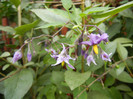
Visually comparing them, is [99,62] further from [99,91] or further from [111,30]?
[111,30]

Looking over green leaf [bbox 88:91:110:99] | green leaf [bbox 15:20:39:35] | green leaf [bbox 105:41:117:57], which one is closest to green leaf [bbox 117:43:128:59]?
green leaf [bbox 105:41:117:57]

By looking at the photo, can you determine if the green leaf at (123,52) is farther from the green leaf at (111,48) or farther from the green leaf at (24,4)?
the green leaf at (24,4)

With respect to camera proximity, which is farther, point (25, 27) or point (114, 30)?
point (114, 30)

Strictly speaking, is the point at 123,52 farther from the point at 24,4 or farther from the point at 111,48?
the point at 24,4

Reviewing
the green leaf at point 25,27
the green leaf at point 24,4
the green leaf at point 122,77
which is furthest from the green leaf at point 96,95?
the green leaf at point 24,4

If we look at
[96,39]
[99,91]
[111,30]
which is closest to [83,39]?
[96,39]

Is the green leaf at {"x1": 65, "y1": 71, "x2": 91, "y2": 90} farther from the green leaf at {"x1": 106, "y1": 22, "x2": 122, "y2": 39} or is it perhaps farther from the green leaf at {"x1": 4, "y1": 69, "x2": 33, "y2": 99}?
the green leaf at {"x1": 106, "y1": 22, "x2": 122, "y2": 39}

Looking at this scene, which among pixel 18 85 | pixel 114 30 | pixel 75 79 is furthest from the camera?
pixel 114 30

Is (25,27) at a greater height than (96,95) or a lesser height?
greater

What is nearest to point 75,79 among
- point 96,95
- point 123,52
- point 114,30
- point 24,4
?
point 96,95
